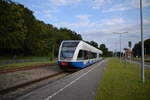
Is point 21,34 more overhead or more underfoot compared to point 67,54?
more overhead

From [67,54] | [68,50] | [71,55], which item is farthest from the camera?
[68,50]

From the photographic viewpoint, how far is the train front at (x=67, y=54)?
1962 cm

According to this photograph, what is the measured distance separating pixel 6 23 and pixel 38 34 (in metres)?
22.4

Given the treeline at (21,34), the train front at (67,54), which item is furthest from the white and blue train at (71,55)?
the treeline at (21,34)

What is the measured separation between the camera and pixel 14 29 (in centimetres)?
4469

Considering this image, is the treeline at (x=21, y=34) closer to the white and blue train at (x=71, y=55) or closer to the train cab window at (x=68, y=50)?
the train cab window at (x=68, y=50)

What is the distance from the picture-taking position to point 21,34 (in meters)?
46.1

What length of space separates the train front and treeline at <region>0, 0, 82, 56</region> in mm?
18815

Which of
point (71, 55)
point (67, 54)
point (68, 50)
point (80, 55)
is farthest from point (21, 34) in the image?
point (71, 55)

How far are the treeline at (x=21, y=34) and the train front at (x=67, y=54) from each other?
1881 centimetres

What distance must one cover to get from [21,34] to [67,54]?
96.5ft

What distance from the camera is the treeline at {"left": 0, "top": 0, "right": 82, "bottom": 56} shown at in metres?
37.6

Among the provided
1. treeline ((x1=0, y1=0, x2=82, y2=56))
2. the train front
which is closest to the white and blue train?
the train front

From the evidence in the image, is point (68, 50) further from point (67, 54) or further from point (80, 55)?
point (80, 55)
